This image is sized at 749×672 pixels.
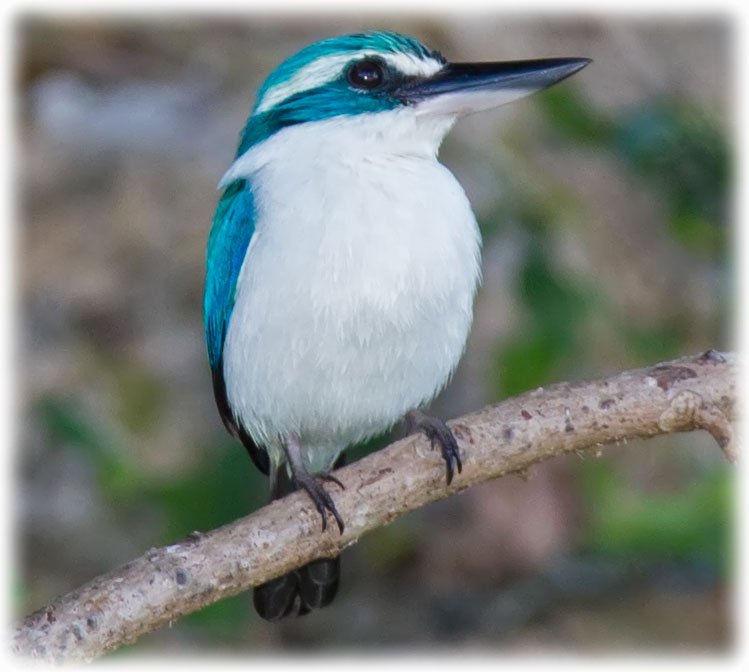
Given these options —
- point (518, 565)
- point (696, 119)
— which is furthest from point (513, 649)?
point (696, 119)

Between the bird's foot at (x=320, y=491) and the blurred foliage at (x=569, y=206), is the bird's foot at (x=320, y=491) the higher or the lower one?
the lower one

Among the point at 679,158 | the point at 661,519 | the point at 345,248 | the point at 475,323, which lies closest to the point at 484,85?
the point at 345,248

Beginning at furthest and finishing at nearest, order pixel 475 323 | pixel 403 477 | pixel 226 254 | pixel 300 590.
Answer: pixel 475 323, pixel 300 590, pixel 226 254, pixel 403 477

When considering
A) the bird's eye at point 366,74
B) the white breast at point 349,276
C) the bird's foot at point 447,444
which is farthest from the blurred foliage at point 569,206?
the bird's foot at point 447,444

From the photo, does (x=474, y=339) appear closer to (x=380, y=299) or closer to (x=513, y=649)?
(x=513, y=649)

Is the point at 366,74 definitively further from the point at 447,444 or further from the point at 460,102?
the point at 447,444

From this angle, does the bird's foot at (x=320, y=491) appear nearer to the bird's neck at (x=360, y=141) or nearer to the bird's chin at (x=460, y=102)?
the bird's neck at (x=360, y=141)
